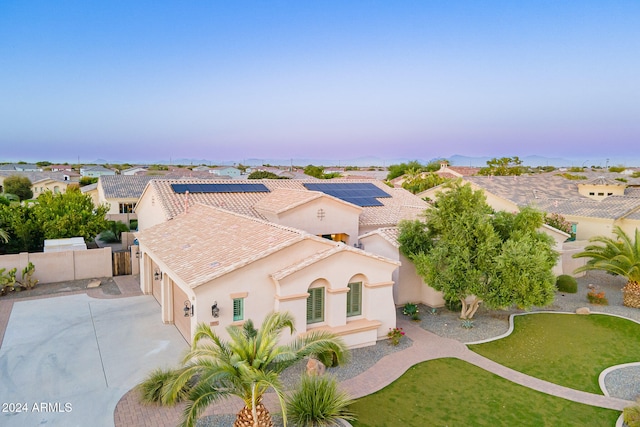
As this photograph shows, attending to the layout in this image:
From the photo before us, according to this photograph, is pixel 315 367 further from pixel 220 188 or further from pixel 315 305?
pixel 220 188

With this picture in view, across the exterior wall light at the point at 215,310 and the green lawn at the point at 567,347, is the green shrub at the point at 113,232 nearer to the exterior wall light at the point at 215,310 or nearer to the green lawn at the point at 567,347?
the exterior wall light at the point at 215,310

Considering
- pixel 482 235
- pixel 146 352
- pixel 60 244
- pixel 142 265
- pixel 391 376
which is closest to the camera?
pixel 391 376

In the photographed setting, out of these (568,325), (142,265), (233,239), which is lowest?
(568,325)

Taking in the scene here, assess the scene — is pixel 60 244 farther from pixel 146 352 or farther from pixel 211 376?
pixel 211 376

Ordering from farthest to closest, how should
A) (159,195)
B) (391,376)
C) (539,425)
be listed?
(159,195), (391,376), (539,425)

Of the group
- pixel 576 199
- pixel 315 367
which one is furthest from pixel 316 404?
pixel 576 199

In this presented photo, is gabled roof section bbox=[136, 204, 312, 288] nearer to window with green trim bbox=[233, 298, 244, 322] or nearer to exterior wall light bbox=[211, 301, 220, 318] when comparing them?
exterior wall light bbox=[211, 301, 220, 318]

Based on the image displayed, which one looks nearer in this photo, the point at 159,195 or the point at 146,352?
the point at 146,352

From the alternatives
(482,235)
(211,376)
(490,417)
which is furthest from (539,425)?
(211,376)

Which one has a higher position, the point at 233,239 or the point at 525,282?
the point at 233,239
